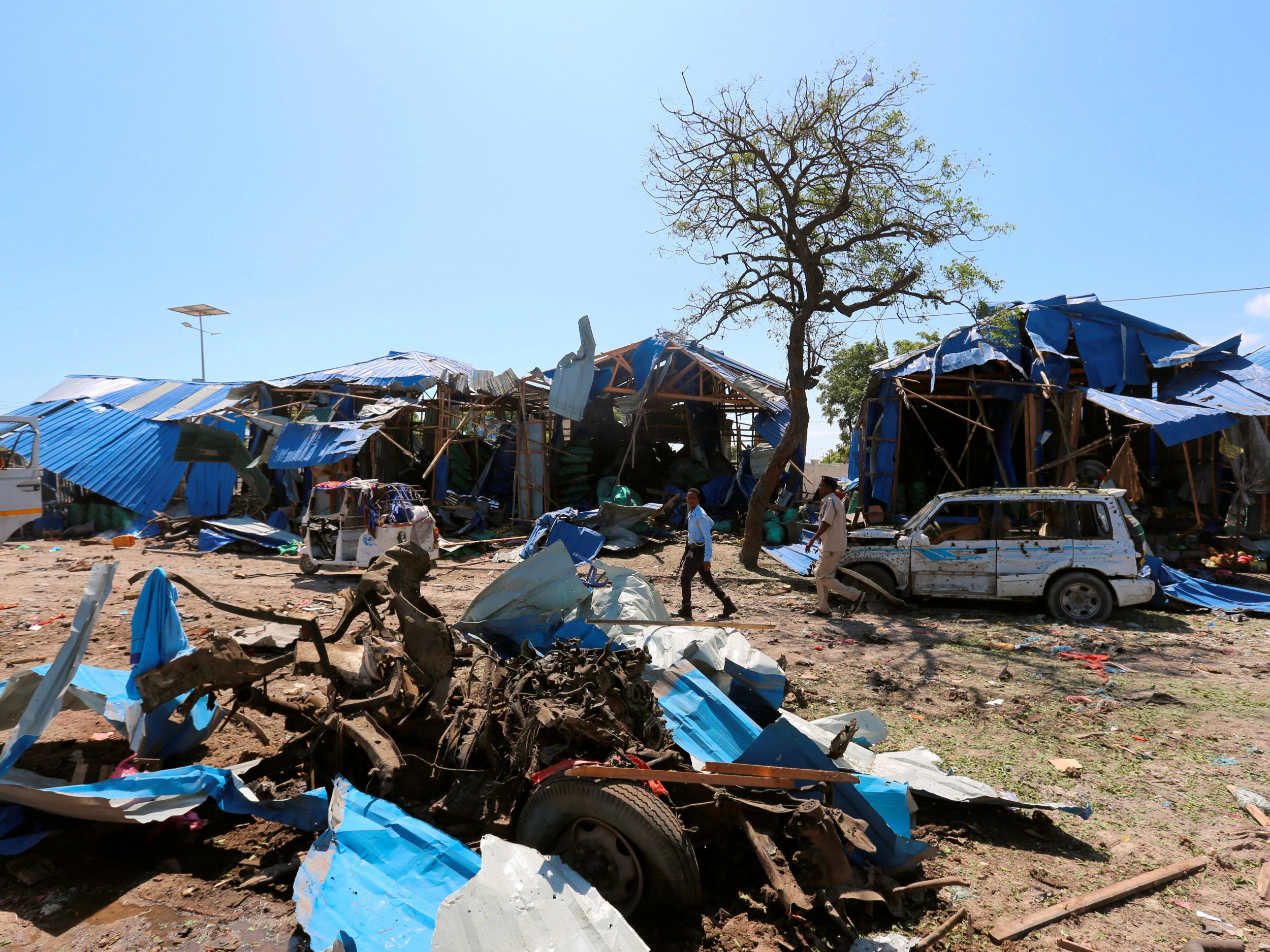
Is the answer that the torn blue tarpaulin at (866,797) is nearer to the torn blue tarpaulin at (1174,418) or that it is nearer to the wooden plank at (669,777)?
the wooden plank at (669,777)

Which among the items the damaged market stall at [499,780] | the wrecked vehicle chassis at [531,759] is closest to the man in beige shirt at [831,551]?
the damaged market stall at [499,780]

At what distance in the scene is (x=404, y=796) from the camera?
3.86m

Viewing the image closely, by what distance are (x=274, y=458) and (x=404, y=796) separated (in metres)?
16.1

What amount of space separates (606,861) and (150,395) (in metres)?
25.9

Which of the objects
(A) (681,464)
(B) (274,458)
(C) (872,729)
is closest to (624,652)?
(C) (872,729)

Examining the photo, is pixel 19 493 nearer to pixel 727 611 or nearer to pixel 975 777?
pixel 727 611

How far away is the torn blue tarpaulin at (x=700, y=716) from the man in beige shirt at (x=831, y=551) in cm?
567

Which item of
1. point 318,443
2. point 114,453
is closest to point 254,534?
point 318,443

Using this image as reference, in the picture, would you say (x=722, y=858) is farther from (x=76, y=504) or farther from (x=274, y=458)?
(x=76, y=504)

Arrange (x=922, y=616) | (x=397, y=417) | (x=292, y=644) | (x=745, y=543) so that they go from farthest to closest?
(x=397, y=417) → (x=745, y=543) → (x=922, y=616) → (x=292, y=644)

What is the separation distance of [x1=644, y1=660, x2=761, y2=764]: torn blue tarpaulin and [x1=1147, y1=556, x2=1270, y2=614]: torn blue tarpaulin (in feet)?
27.4

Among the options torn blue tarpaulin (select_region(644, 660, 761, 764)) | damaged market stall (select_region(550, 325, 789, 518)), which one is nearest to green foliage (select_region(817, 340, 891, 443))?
damaged market stall (select_region(550, 325, 789, 518))

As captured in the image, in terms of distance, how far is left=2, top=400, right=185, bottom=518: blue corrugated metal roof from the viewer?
18.8 m

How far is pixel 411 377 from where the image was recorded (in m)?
20.9
